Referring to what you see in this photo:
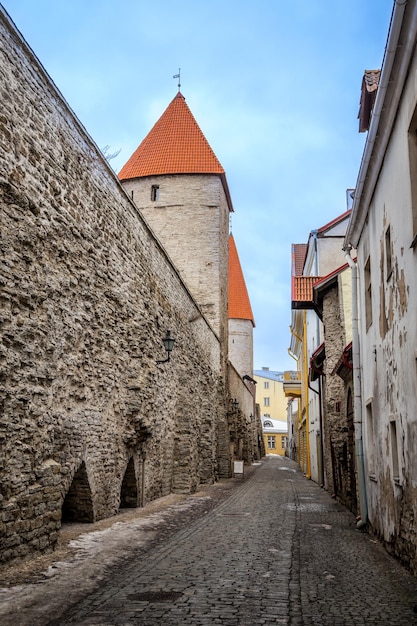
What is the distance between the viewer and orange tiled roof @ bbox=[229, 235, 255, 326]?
47.5 meters

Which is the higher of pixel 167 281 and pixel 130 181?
pixel 130 181

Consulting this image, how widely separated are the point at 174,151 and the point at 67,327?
20.5 meters

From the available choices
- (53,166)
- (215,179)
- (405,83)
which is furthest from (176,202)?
(405,83)

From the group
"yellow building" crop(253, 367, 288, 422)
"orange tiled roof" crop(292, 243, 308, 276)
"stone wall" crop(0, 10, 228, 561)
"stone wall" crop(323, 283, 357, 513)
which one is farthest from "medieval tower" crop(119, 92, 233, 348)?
"yellow building" crop(253, 367, 288, 422)

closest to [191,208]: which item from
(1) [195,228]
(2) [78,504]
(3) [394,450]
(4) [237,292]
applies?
(1) [195,228]

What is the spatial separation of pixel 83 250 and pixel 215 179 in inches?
714

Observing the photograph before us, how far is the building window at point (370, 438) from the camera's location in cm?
911

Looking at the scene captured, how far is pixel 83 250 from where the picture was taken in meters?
8.73

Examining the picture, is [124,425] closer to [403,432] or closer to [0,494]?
[0,494]

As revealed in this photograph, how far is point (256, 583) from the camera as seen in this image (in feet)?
18.6

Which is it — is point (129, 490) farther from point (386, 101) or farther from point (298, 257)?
point (298, 257)

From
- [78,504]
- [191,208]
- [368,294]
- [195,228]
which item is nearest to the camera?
[78,504]

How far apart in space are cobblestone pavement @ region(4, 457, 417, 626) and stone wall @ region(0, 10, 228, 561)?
1451 mm

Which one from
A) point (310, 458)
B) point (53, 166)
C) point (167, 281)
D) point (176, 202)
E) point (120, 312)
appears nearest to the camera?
point (53, 166)
